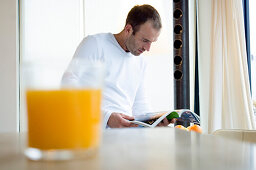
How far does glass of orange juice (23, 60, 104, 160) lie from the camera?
0.36 metres

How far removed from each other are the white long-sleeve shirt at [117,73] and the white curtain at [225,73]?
1282 mm

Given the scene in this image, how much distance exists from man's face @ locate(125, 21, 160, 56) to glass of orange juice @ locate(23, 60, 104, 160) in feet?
6.06

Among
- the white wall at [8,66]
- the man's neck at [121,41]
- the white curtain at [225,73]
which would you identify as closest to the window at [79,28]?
the white wall at [8,66]

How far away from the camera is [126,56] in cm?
223

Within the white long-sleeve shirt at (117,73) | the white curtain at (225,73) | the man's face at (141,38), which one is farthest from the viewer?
the white curtain at (225,73)

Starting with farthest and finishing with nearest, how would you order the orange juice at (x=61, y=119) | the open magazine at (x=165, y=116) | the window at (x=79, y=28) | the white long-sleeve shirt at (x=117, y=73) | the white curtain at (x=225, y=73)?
the window at (x=79, y=28) < the white curtain at (x=225, y=73) < the white long-sleeve shirt at (x=117, y=73) < the open magazine at (x=165, y=116) < the orange juice at (x=61, y=119)

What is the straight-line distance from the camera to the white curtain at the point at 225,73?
321 cm

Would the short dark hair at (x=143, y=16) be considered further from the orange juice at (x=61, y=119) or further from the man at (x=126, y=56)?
the orange juice at (x=61, y=119)

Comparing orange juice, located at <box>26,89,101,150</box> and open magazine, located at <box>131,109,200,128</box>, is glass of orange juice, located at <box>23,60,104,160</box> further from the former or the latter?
open magazine, located at <box>131,109,200,128</box>

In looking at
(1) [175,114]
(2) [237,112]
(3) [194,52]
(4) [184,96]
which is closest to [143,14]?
(1) [175,114]

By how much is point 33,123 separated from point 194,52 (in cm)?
365

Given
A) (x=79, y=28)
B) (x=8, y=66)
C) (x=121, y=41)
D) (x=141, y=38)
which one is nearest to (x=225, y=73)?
(x=141, y=38)

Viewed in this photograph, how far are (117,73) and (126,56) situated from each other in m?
0.15

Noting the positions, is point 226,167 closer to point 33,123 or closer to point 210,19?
point 33,123
